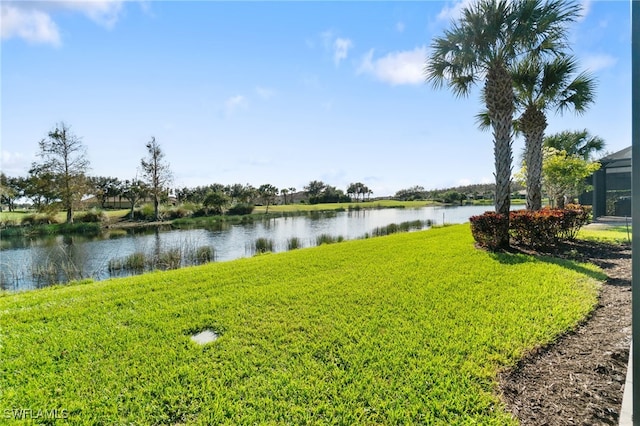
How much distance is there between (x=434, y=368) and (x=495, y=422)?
0.64m

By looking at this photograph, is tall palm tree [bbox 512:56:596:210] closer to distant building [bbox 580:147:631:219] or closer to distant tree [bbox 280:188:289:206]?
distant building [bbox 580:147:631:219]

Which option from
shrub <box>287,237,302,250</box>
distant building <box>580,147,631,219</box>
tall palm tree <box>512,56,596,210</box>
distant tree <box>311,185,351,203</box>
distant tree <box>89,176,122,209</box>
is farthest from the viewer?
distant tree <box>311,185,351,203</box>

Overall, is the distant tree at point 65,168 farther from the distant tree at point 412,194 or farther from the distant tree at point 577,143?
the distant tree at point 412,194

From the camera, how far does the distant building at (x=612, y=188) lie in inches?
599

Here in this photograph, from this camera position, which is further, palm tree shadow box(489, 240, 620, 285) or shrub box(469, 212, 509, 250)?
Result: shrub box(469, 212, 509, 250)

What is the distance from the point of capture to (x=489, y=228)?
24.7 feet

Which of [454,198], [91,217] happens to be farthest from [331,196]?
[91,217]

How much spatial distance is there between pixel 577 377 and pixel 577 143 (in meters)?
25.7

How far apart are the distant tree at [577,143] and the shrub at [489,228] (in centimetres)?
1704

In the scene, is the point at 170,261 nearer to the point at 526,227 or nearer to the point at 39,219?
the point at 526,227

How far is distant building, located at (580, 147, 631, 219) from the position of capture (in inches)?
599

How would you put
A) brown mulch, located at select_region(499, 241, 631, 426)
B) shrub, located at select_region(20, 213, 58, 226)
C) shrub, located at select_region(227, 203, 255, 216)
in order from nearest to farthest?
brown mulch, located at select_region(499, 241, 631, 426) < shrub, located at select_region(20, 213, 58, 226) < shrub, located at select_region(227, 203, 255, 216)

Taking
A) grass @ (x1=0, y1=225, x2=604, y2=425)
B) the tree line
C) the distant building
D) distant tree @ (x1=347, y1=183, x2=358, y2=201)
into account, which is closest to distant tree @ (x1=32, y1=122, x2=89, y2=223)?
the tree line

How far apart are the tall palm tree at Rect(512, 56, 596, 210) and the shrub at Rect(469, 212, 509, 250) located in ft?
13.2
